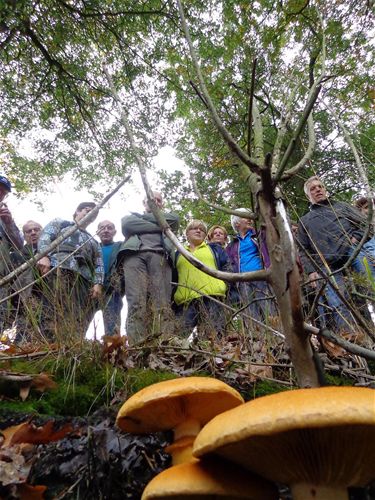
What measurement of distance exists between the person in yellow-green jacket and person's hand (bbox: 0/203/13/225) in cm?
196

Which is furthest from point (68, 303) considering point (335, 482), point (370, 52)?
point (370, 52)

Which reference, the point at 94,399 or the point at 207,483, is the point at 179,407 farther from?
the point at 94,399

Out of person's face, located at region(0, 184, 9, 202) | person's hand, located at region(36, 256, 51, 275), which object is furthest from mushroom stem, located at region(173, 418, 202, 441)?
person's face, located at region(0, 184, 9, 202)

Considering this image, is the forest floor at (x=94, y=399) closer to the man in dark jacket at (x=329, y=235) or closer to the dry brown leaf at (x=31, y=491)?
the dry brown leaf at (x=31, y=491)

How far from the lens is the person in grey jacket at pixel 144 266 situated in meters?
3.45

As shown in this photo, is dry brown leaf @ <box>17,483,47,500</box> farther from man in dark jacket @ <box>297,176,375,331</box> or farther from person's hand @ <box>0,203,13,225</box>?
person's hand @ <box>0,203,13,225</box>

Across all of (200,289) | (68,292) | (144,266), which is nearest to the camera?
(68,292)

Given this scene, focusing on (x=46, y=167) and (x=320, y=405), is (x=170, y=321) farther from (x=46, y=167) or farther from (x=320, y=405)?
(x=46, y=167)

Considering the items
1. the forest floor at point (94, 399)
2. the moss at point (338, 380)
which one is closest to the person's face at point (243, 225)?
the forest floor at point (94, 399)

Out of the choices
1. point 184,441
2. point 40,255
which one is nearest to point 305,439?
point 184,441

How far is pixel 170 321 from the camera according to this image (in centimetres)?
318

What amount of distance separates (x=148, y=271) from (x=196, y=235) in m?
0.84

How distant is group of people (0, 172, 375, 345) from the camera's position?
2982 mm

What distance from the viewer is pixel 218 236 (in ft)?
17.6
